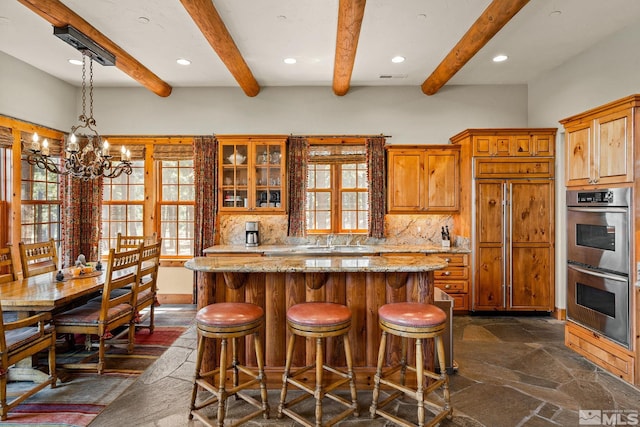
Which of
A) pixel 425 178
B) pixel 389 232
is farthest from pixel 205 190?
pixel 425 178

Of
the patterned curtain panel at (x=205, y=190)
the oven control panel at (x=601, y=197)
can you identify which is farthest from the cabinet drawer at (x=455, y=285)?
the patterned curtain panel at (x=205, y=190)

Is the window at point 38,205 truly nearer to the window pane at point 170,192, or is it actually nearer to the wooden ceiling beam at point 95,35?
the window pane at point 170,192

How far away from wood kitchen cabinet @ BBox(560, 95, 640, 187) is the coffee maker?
12.7 feet

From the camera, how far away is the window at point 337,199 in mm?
5184

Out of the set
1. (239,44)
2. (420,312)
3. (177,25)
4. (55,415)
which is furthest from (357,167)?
(55,415)

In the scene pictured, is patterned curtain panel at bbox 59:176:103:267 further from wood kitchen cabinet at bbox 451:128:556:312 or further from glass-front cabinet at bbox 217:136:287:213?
wood kitchen cabinet at bbox 451:128:556:312

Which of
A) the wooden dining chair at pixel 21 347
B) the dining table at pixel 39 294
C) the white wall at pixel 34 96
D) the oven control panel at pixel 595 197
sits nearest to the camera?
the wooden dining chair at pixel 21 347

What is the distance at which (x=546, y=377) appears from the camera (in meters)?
2.88

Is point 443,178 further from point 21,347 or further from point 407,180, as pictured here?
point 21,347

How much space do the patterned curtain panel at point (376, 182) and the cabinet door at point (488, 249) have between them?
1.30m

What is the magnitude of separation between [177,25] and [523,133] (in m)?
4.34

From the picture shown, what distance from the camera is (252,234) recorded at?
4938 mm

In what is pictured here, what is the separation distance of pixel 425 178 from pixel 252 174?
2517 millimetres

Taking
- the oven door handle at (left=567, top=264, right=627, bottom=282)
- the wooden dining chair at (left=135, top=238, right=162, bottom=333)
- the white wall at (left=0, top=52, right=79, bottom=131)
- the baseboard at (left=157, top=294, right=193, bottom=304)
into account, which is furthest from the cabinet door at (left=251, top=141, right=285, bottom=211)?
the oven door handle at (left=567, top=264, right=627, bottom=282)
